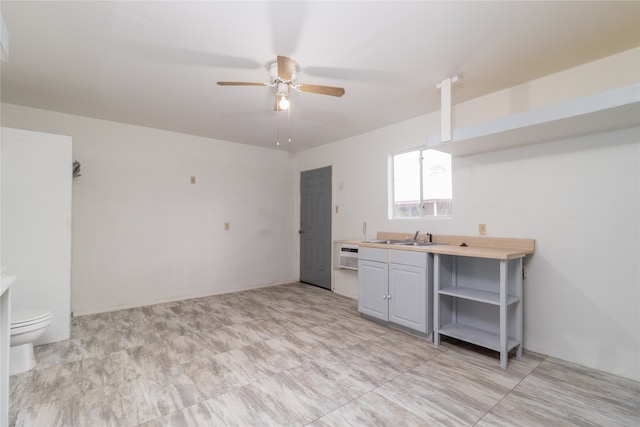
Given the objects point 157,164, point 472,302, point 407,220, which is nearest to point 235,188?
point 157,164

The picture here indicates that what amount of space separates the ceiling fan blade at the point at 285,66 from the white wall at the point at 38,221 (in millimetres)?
2409

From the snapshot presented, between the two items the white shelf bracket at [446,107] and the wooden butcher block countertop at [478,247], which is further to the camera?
the white shelf bracket at [446,107]

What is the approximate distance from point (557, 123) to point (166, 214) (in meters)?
4.59

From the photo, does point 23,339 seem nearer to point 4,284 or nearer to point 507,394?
point 4,284

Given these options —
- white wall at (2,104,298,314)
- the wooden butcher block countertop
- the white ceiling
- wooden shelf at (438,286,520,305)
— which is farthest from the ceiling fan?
white wall at (2,104,298,314)

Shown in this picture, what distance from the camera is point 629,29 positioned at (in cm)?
200

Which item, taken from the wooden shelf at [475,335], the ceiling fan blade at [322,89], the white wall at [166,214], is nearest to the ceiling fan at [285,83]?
the ceiling fan blade at [322,89]

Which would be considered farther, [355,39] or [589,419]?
[355,39]

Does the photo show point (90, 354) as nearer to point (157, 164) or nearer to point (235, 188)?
point (157, 164)

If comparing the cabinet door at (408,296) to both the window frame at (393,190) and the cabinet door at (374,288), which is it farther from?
the window frame at (393,190)

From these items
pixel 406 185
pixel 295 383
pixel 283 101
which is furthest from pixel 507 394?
pixel 283 101

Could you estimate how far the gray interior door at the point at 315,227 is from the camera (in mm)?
5035

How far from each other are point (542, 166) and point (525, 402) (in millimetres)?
1952

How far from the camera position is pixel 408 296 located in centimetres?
303
